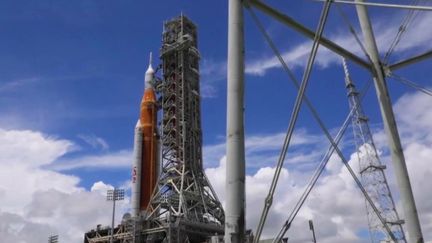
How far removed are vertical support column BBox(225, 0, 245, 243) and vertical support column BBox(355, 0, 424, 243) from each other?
4874 millimetres

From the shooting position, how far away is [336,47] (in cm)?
1199

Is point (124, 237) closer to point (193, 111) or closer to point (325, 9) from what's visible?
point (193, 111)

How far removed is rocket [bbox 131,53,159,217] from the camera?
2479 inches

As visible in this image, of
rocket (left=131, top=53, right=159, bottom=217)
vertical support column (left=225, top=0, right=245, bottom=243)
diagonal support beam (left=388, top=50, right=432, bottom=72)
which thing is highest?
rocket (left=131, top=53, right=159, bottom=217)

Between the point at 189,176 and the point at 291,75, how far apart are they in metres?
54.7


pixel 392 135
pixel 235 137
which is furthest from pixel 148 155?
pixel 235 137

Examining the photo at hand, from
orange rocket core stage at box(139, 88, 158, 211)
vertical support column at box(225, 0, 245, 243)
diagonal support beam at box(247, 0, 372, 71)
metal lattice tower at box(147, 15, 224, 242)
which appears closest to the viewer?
vertical support column at box(225, 0, 245, 243)

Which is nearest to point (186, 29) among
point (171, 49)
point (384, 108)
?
point (171, 49)

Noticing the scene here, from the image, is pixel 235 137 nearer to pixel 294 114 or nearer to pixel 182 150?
pixel 294 114

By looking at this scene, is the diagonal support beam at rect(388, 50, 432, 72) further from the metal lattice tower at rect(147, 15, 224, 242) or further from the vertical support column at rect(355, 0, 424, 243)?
the metal lattice tower at rect(147, 15, 224, 242)

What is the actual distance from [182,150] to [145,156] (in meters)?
5.41

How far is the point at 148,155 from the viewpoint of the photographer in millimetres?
65312

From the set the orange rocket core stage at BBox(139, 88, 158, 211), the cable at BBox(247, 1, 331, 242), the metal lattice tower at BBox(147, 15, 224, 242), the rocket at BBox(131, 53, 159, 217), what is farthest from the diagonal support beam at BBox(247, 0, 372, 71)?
the orange rocket core stage at BBox(139, 88, 158, 211)

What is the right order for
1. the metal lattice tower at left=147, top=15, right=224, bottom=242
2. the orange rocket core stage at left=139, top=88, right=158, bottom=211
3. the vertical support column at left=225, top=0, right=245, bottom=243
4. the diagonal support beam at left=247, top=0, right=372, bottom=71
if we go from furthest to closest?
the orange rocket core stage at left=139, top=88, right=158, bottom=211, the metal lattice tower at left=147, top=15, right=224, bottom=242, the diagonal support beam at left=247, top=0, right=372, bottom=71, the vertical support column at left=225, top=0, right=245, bottom=243
